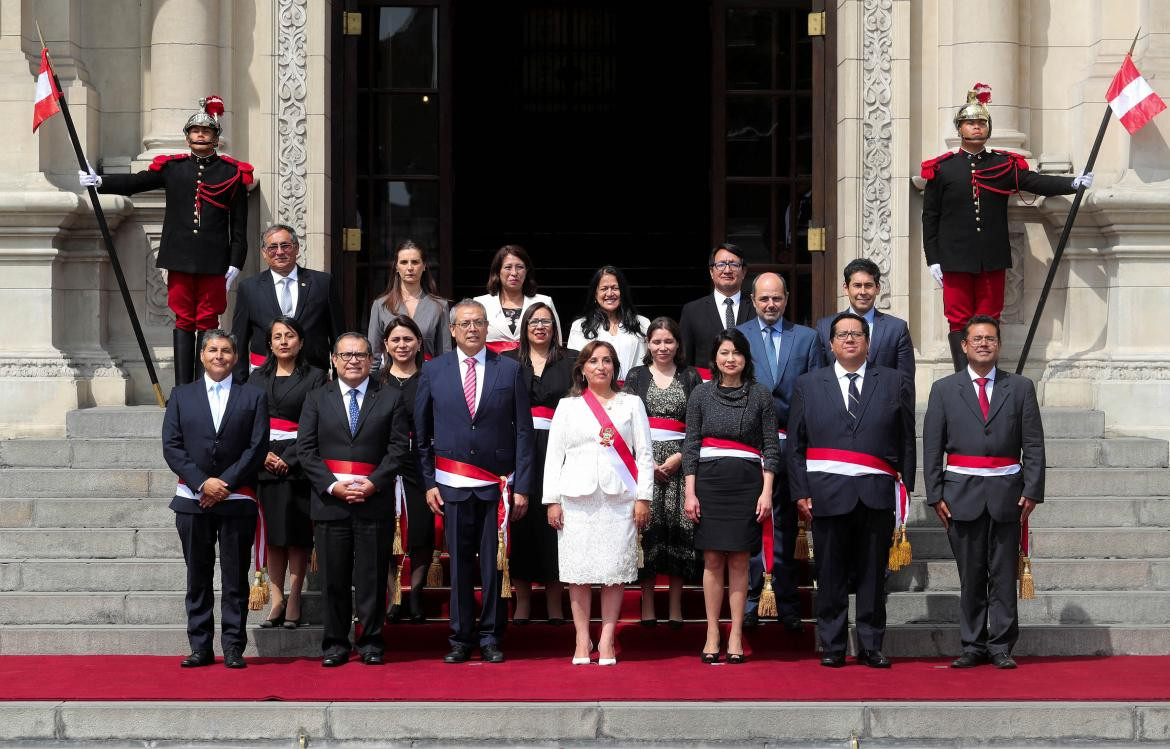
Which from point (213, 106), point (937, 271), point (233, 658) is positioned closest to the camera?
point (233, 658)

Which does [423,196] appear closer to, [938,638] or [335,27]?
[335,27]

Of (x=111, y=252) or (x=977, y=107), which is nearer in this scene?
(x=977, y=107)

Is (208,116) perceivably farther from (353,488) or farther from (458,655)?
(458,655)

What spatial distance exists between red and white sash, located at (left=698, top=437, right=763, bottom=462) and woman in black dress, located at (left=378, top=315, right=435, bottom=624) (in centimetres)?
166

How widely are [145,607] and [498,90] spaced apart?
14877 millimetres

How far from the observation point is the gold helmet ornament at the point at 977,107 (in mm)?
10625

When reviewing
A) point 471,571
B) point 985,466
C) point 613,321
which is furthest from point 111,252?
point 985,466

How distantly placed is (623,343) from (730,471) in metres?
1.27

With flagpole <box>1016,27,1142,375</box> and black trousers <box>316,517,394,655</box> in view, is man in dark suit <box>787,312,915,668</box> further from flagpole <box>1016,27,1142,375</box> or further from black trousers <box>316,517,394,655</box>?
flagpole <box>1016,27,1142,375</box>

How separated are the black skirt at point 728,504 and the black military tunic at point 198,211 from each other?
3773 mm

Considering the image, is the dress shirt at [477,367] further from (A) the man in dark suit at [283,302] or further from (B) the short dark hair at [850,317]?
(B) the short dark hair at [850,317]

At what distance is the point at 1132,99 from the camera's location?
11008 mm

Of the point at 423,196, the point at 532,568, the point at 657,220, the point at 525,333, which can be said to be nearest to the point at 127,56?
the point at 423,196

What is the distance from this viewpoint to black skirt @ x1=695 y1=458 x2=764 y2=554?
8531 millimetres
